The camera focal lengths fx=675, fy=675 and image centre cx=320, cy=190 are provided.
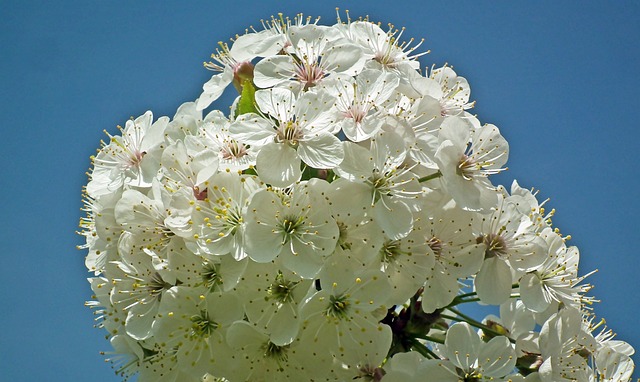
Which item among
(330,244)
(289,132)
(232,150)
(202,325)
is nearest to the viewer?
(330,244)

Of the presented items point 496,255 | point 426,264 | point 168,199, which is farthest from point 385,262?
point 168,199

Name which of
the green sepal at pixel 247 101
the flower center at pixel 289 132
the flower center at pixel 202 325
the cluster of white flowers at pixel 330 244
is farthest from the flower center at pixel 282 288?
the green sepal at pixel 247 101

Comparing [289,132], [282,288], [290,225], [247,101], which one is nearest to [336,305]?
[282,288]

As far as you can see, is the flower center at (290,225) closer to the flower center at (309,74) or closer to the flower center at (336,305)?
the flower center at (336,305)

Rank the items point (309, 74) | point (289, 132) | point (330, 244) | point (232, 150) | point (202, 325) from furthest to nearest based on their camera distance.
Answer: point (309, 74) < point (232, 150) < point (289, 132) < point (202, 325) < point (330, 244)

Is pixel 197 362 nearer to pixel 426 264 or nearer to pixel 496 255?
pixel 426 264

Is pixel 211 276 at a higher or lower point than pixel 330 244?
lower

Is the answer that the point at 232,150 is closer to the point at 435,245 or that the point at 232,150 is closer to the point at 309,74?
the point at 309,74

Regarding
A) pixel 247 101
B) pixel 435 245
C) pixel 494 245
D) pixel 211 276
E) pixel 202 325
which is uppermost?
pixel 247 101

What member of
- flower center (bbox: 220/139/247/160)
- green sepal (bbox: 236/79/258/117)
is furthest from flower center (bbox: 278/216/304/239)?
green sepal (bbox: 236/79/258/117)
